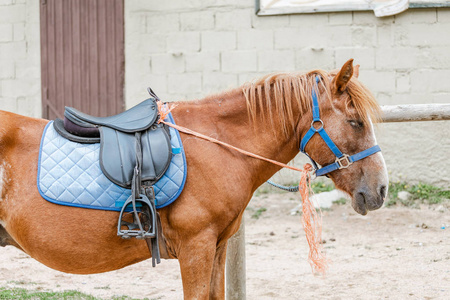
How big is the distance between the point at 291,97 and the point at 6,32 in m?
7.24

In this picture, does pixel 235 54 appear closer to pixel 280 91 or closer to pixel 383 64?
pixel 383 64

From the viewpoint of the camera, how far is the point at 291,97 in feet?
9.21

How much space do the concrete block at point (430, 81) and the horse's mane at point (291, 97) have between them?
193 inches

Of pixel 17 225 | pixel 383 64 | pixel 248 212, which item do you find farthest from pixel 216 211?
pixel 383 64

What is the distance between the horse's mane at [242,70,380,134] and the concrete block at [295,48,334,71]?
15.7ft

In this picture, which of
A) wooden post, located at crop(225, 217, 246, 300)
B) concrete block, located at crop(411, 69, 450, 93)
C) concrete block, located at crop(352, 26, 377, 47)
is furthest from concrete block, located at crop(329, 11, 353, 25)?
wooden post, located at crop(225, 217, 246, 300)

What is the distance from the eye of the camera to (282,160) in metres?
2.90

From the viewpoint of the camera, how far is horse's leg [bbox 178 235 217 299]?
262cm

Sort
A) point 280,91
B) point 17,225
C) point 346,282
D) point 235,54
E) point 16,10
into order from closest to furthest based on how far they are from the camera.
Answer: point 17,225
point 280,91
point 346,282
point 235,54
point 16,10

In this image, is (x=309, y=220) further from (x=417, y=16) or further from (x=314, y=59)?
(x=417, y=16)

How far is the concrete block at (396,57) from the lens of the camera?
730cm

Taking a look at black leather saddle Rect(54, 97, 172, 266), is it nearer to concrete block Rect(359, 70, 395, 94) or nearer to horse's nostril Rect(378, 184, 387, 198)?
horse's nostril Rect(378, 184, 387, 198)

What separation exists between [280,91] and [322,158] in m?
0.42

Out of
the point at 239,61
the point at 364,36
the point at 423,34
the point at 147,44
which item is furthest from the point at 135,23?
the point at 423,34
